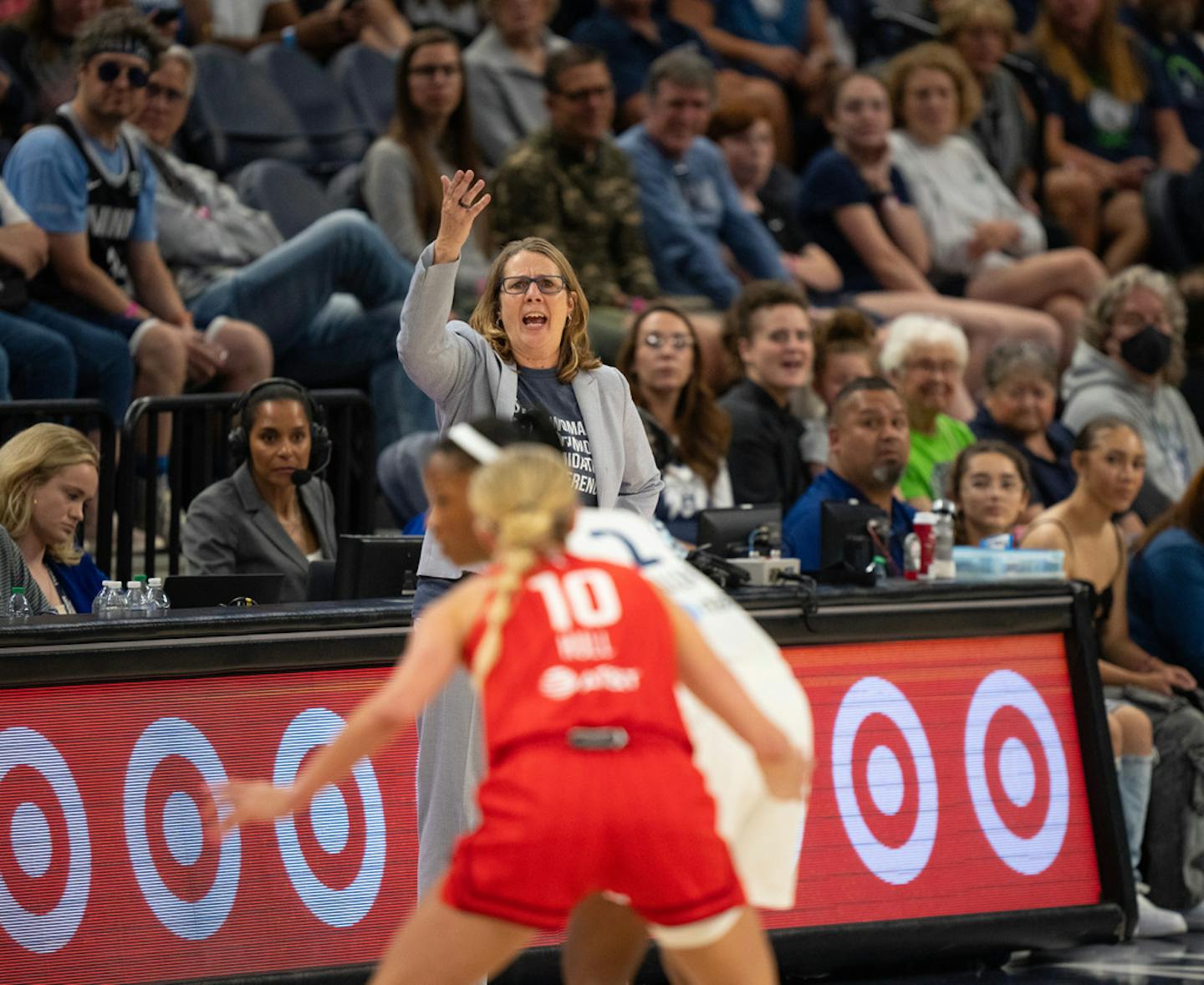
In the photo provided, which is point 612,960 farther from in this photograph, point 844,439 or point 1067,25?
point 1067,25

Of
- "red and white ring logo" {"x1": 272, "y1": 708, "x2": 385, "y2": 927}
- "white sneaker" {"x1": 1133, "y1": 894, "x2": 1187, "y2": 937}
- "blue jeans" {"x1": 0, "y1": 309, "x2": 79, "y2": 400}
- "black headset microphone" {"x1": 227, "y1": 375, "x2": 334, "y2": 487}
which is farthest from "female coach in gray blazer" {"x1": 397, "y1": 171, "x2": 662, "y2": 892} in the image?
"blue jeans" {"x1": 0, "y1": 309, "x2": 79, "y2": 400}

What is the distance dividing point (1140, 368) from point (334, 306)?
3371 millimetres

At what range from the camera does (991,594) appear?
5594mm

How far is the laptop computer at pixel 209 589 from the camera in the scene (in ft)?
16.9

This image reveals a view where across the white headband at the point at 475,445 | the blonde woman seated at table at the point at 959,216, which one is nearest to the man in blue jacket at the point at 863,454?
the white headband at the point at 475,445

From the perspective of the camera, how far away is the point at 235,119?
27.2 feet

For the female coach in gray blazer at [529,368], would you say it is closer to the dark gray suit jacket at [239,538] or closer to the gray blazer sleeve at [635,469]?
the gray blazer sleeve at [635,469]

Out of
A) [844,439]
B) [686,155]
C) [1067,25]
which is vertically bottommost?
[844,439]

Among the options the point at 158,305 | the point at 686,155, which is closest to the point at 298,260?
the point at 158,305

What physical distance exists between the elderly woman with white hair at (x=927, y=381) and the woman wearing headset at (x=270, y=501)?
237cm

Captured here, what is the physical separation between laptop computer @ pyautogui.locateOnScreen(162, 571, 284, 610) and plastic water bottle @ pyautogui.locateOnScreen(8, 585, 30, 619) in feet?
1.16

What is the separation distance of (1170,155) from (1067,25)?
1.02m

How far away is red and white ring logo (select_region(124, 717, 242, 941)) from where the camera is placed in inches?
181

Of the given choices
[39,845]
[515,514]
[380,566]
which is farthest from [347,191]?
[515,514]
